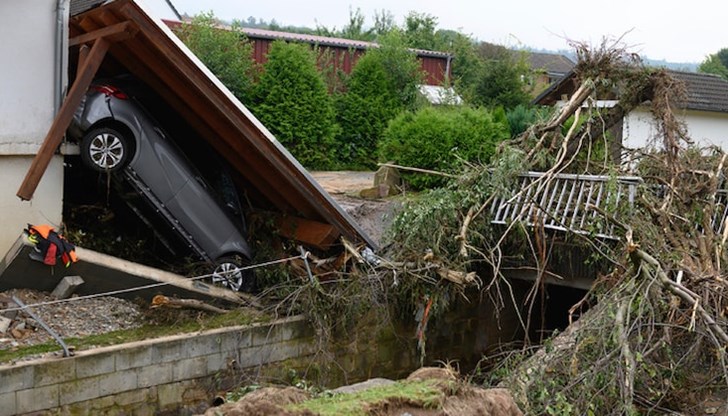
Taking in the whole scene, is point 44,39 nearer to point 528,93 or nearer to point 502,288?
point 502,288

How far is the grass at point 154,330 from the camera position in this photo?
24.8 feet

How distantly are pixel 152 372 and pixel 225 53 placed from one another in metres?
11.9

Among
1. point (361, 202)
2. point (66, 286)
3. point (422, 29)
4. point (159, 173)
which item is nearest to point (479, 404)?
point (66, 286)

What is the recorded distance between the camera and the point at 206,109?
955cm

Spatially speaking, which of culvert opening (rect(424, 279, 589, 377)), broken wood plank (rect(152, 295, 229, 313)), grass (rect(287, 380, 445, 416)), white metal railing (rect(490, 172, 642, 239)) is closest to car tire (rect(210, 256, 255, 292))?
broken wood plank (rect(152, 295, 229, 313))

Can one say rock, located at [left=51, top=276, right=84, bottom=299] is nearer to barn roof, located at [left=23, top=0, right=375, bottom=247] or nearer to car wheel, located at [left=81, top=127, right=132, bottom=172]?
barn roof, located at [left=23, top=0, right=375, bottom=247]

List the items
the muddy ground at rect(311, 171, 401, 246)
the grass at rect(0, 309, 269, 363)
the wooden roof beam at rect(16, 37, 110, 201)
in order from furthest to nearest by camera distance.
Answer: the muddy ground at rect(311, 171, 401, 246)
the wooden roof beam at rect(16, 37, 110, 201)
the grass at rect(0, 309, 269, 363)

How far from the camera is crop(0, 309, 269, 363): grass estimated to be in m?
7.56

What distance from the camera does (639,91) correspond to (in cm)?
1067

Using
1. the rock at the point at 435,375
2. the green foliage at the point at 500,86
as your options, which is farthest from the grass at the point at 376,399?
the green foliage at the point at 500,86

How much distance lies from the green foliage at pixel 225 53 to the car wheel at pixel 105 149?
901 cm

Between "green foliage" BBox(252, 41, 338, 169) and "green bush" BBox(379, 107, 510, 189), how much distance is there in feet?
11.0

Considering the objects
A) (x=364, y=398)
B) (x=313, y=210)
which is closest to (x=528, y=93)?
(x=313, y=210)

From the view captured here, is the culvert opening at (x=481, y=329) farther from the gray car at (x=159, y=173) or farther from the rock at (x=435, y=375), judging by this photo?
the rock at (x=435, y=375)
